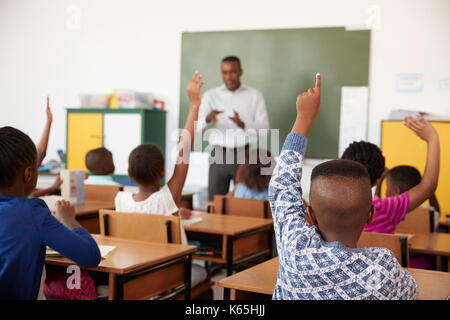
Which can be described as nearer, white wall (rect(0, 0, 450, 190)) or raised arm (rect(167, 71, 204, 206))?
raised arm (rect(167, 71, 204, 206))

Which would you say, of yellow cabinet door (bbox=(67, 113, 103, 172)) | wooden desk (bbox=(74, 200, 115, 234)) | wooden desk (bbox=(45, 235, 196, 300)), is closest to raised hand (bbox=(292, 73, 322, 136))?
wooden desk (bbox=(45, 235, 196, 300))

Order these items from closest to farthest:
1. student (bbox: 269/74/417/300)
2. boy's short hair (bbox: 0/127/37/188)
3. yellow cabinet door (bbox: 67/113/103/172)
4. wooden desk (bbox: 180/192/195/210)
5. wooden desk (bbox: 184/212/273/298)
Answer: student (bbox: 269/74/417/300)
boy's short hair (bbox: 0/127/37/188)
wooden desk (bbox: 184/212/273/298)
wooden desk (bbox: 180/192/195/210)
yellow cabinet door (bbox: 67/113/103/172)

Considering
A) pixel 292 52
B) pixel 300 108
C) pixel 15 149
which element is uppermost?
pixel 292 52

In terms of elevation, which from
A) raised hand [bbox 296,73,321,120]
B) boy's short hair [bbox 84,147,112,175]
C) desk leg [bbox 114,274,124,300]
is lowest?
desk leg [bbox 114,274,124,300]

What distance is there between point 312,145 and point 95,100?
2.72 metres

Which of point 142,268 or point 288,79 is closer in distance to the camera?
point 142,268

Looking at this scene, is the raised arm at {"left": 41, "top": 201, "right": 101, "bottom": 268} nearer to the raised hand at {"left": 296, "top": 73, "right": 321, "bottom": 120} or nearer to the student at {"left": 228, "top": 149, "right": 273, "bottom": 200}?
the raised hand at {"left": 296, "top": 73, "right": 321, "bottom": 120}

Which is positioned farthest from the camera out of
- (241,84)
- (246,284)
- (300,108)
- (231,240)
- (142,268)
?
(241,84)

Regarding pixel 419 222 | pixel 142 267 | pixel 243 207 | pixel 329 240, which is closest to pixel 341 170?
pixel 329 240

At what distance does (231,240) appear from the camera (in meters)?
2.92

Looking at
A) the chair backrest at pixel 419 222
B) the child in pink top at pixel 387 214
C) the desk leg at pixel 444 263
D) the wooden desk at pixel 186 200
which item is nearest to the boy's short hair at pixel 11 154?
the child in pink top at pixel 387 214

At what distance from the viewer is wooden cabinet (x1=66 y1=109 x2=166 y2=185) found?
629 cm
